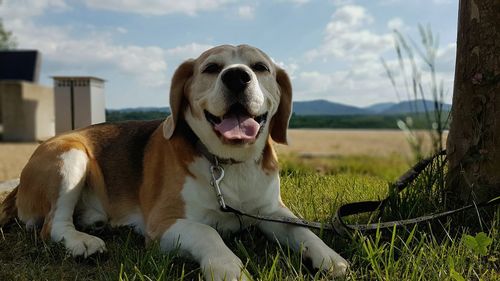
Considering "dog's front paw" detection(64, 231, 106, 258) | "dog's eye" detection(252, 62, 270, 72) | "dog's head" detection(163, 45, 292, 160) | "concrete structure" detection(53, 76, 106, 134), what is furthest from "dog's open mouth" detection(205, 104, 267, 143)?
"concrete structure" detection(53, 76, 106, 134)

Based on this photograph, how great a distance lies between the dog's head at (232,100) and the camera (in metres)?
2.69

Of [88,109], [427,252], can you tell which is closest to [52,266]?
[427,252]

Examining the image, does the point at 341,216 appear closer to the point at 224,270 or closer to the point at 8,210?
the point at 224,270

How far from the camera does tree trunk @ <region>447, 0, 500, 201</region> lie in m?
3.12

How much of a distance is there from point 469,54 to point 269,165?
4.82 feet

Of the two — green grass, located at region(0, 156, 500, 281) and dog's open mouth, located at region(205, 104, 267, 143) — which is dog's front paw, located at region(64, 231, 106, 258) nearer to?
green grass, located at region(0, 156, 500, 281)

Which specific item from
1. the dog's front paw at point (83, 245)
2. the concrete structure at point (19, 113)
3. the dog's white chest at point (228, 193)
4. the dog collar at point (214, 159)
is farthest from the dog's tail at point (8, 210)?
the concrete structure at point (19, 113)

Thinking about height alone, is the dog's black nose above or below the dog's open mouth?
above

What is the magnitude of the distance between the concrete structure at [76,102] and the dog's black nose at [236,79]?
361 cm

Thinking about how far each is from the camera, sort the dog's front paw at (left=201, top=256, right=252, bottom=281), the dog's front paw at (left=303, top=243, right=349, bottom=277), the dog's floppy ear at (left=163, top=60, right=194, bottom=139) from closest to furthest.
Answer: the dog's front paw at (left=201, top=256, right=252, bottom=281), the dog's front paw at (left=303, top=243, right=349, bottom=277), the dog's floppy ear at (left=163, top=60, right=194, bottom=139)

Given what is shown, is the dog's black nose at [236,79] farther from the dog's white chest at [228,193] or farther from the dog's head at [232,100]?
the dog's white chest at [228,193]

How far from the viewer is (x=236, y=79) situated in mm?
2676

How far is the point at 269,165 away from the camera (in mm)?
3064

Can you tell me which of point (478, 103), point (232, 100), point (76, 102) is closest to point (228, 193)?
point (232, 100)
